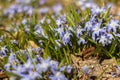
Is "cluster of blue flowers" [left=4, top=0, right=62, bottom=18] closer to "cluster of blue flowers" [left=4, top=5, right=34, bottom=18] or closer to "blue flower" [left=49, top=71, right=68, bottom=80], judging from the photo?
"cluster of blue flowers" [left=4, top=5, right=34, bottom=18]

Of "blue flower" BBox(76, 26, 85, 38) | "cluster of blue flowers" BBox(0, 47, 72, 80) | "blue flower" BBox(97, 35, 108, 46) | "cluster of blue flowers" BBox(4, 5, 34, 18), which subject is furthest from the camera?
"cluster of blue flowers" BBox(4, 5, 34, 18)

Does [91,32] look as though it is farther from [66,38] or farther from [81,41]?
[66,38]

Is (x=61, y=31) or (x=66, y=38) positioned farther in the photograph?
(x=61, y=31)

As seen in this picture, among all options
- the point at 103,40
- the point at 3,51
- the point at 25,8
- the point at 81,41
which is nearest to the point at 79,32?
the point at 81,41

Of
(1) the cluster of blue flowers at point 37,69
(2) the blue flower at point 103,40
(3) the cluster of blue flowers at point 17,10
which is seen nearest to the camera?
(1) the cluster of blue flowers at point 37,69

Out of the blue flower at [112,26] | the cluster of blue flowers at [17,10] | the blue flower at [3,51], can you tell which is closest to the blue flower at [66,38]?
the blue flower at [112,26]

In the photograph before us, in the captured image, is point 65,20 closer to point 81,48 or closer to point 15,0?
point 81,48

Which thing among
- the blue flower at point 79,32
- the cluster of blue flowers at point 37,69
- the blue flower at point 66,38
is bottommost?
the cluster of blue flowers at point 37,69

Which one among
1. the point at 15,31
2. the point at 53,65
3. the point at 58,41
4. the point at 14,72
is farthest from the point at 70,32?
the point at 15,31

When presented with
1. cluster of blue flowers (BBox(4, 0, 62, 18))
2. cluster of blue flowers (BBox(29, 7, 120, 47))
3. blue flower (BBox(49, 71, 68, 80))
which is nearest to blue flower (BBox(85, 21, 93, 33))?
cluster of blue flowers (BBox(29, 7, 120, 47))

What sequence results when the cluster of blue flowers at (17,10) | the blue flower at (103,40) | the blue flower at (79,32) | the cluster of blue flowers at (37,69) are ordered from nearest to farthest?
the cluster of blue flowers at (37,69)
the blue flower at (103,40)
the blue flower at (79,32)
the cluster of blue flowers at (17,10)

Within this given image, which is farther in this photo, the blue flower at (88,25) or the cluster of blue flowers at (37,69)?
the blue flower at (88,25)

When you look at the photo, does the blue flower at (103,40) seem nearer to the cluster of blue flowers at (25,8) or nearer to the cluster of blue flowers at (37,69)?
the cluster of blue flowers at (37,69)
